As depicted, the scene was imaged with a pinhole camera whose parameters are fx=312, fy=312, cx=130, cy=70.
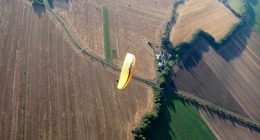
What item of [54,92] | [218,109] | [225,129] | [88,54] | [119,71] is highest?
[54,92]

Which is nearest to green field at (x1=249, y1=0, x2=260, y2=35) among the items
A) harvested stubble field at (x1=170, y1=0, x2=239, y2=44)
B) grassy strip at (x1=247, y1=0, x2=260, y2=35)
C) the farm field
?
grassy strip at (x1=247, y1=0, x2=260, y2=35)

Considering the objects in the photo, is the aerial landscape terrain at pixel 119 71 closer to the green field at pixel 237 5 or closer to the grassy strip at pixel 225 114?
the grassy strip at pixel 225 114

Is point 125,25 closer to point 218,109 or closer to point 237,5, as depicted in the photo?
point 218,109

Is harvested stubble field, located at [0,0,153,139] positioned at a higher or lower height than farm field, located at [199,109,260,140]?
higher

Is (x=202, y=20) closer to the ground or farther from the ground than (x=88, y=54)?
closer to the ground

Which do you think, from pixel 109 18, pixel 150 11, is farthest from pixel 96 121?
pixel 150 11

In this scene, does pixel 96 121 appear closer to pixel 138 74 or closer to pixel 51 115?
pixel 51 115

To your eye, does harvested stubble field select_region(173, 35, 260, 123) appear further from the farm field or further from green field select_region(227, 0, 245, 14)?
green field select_region(227, 0, 245, 14)

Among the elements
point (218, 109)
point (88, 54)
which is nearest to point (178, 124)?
point (218, 109)
